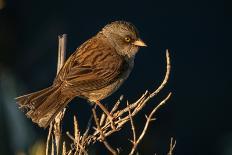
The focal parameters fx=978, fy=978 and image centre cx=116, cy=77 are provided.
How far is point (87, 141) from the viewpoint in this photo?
19.0 feet

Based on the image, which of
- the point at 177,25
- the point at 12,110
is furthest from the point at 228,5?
the point at 12,110

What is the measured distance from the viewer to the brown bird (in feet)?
20.6

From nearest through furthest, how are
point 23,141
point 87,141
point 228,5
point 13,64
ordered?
point 87,141, point 23,141, point 13,64, point 228,5

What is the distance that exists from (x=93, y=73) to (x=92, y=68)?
0.04m

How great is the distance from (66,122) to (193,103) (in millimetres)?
1833

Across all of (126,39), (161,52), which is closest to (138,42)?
(126,39)

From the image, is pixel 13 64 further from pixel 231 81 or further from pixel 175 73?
pixel 231 81

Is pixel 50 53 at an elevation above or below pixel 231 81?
above

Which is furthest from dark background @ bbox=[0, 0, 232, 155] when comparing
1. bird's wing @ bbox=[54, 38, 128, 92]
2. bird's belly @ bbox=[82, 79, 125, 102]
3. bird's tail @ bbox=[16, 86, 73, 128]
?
bird's tail @ bbox=[16, 86, 73, 128]

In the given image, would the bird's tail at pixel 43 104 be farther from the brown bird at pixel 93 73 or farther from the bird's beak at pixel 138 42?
the bird's beak at pixel 138 42

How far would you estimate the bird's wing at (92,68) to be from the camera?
263 inches

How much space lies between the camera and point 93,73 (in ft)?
22.3

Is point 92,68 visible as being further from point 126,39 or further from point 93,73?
point 126,39

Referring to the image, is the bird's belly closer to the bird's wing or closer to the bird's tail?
the bird's wing
